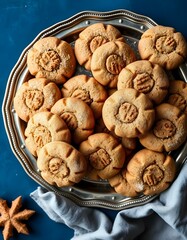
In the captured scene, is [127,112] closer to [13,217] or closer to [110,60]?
[110,60]

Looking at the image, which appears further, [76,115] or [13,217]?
[13,217]

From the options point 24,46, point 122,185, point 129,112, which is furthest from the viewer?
point 24,46

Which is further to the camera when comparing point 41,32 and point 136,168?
point 41,32

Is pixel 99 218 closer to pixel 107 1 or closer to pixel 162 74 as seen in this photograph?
pixel 162 74

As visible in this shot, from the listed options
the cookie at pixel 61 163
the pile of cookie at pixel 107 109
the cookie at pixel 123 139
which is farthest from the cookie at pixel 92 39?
the cookie at pixel 61 163

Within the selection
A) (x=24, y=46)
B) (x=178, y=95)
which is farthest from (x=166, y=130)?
(x=24, y=46)

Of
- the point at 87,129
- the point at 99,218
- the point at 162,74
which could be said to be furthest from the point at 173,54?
the point at 99,218

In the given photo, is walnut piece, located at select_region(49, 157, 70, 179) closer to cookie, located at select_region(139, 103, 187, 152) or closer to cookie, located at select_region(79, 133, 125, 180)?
cookie, located at select_region(79, 133, 125, 180)
